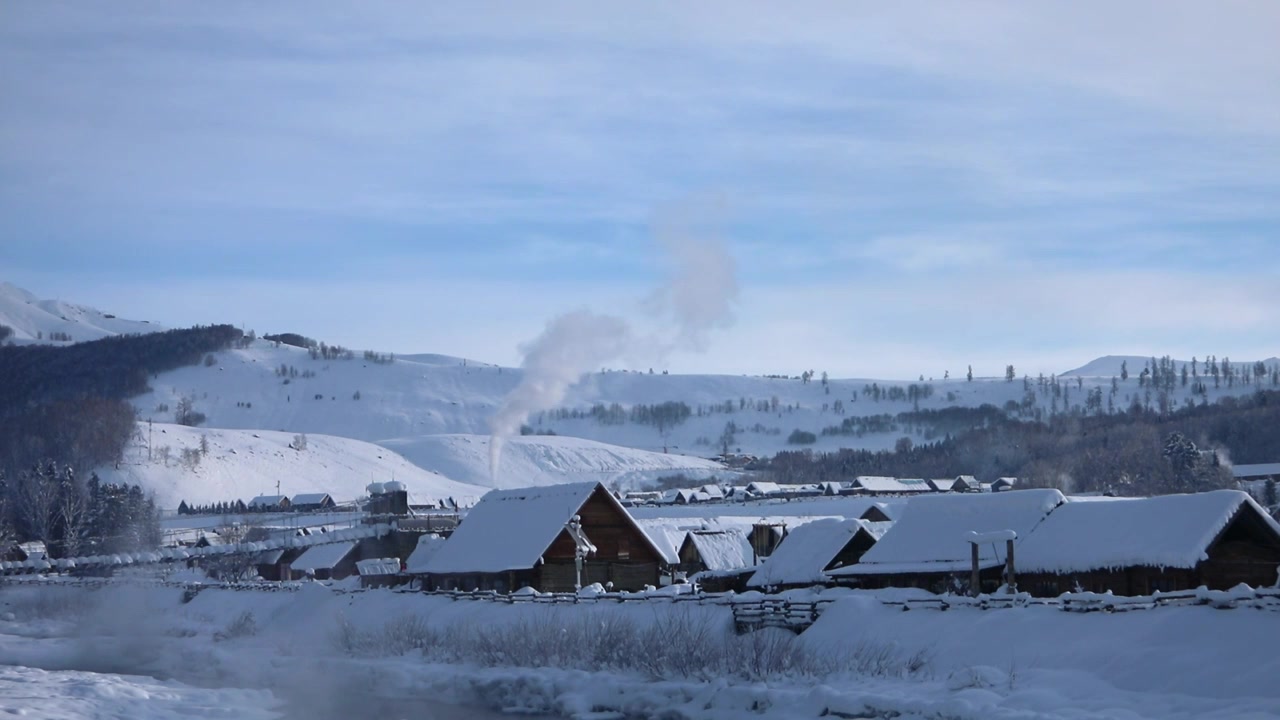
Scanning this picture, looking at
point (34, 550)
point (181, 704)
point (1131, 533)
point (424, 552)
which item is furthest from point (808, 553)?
point (34, 550)

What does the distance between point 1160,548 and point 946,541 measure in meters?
7.06

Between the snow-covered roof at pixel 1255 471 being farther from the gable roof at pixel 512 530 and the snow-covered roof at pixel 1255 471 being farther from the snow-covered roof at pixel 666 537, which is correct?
the gable roof at pixel 512 530

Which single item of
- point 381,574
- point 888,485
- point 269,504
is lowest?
point 381,574

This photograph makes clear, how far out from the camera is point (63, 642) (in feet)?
178

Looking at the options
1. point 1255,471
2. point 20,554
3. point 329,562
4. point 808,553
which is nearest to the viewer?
point 808,553

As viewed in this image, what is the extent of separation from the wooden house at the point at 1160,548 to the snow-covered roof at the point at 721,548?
24.5 meters

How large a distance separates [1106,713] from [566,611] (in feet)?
64.4

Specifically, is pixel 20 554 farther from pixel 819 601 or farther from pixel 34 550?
pixel 819 601

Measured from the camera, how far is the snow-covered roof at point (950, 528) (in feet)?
130

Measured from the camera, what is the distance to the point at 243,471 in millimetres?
174000

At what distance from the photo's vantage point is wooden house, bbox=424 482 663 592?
171ft

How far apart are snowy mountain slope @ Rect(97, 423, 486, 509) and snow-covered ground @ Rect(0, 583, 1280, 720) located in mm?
107480

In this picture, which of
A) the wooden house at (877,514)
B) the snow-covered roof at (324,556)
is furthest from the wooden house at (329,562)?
the wooden house at (877,514)

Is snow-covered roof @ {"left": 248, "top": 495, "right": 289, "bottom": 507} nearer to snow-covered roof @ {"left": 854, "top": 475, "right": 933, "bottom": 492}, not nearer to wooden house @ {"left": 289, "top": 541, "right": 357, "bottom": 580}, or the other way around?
snow-covered roof @ {"left": 854, "top": 475, "right": 933, "bottom": 492}
